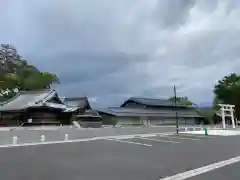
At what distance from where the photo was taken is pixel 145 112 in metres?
55.0

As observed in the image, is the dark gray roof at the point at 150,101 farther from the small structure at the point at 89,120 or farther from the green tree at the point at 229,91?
the small structure at the point at 89,120

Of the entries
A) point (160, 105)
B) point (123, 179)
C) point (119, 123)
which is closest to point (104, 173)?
point (123, 179)

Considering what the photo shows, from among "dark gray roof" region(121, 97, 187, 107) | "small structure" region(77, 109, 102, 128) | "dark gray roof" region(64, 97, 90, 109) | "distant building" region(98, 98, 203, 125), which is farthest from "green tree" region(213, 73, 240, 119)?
"small structure" region(77, 109, 102, 128)

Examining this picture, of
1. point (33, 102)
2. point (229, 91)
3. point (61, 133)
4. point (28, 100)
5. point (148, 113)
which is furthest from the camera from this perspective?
point (229, 91)

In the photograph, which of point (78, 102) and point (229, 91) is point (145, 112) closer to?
point (78, 102)

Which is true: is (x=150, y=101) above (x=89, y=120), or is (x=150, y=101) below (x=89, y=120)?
above

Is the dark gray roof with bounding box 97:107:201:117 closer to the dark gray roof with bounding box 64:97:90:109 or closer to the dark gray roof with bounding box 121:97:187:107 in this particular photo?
the dark gray roof with bounding box 121:97:187:107

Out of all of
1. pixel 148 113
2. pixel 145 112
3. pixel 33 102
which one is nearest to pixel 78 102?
pixel 33 102

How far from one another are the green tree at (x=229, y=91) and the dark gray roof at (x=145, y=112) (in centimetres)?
874

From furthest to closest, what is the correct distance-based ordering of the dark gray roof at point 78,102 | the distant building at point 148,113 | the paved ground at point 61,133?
1. the distant building at point 148,113
2. the dark gray roof at point 78,102
3. the paved ground at point 61,133

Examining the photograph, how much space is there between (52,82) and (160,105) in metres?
21.3

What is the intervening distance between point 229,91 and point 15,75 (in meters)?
41.9

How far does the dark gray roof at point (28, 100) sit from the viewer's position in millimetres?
40656

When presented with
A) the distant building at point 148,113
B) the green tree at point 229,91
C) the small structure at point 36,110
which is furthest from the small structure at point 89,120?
the green tree at point 229,91
